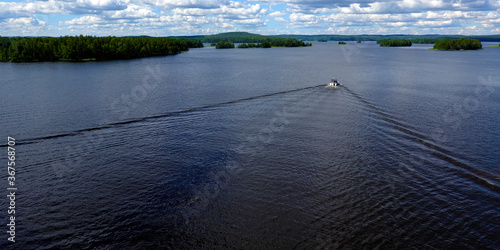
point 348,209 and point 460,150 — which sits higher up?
point 460,150

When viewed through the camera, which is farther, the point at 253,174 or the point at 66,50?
the point at 66,50

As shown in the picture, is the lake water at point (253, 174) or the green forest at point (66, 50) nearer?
the lake water at point (253, 174)

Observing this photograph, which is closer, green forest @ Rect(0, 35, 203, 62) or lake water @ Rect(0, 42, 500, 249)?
lake water @ Rect(0, 42, 500, 249)

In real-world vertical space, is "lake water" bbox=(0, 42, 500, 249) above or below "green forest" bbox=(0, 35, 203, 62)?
below

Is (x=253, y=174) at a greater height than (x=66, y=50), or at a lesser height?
lesser

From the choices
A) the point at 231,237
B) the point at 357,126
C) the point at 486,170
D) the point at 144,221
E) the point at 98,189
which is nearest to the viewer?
the point at 231,237

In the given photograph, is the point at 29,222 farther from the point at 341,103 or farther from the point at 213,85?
the point at 213,85

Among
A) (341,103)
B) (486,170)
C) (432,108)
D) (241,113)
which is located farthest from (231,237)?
(432,108)

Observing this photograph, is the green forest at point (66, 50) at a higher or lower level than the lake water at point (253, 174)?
higher
